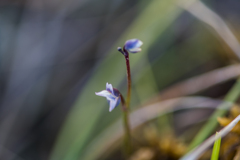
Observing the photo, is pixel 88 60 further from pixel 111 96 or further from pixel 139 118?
pixel 111 96

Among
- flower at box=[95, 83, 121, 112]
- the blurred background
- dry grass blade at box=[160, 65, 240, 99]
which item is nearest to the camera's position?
flower at box=[95, 83, 121, 112]

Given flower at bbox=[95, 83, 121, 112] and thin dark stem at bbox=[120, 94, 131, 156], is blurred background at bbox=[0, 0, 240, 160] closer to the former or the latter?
thin dark stem at bbox=[120, 94, 131, 156]

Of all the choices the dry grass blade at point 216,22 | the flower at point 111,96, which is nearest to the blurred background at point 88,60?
the dry grass blade at point 216,22

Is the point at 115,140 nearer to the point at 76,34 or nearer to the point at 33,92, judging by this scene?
the point at 33,92

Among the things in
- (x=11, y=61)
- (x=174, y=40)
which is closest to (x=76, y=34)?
(x=11, y=61)

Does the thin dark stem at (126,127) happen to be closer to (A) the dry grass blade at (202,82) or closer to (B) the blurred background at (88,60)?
(B) the blurred background at (88,60)

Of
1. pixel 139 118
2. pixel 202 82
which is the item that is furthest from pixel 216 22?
pixel 139 118

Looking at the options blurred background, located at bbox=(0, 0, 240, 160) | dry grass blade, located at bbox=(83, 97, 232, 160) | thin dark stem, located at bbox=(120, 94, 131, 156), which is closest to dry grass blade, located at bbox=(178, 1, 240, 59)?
blurred background, located at bbox=(0, 0, 240, 160)

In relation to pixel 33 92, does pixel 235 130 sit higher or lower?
lower
